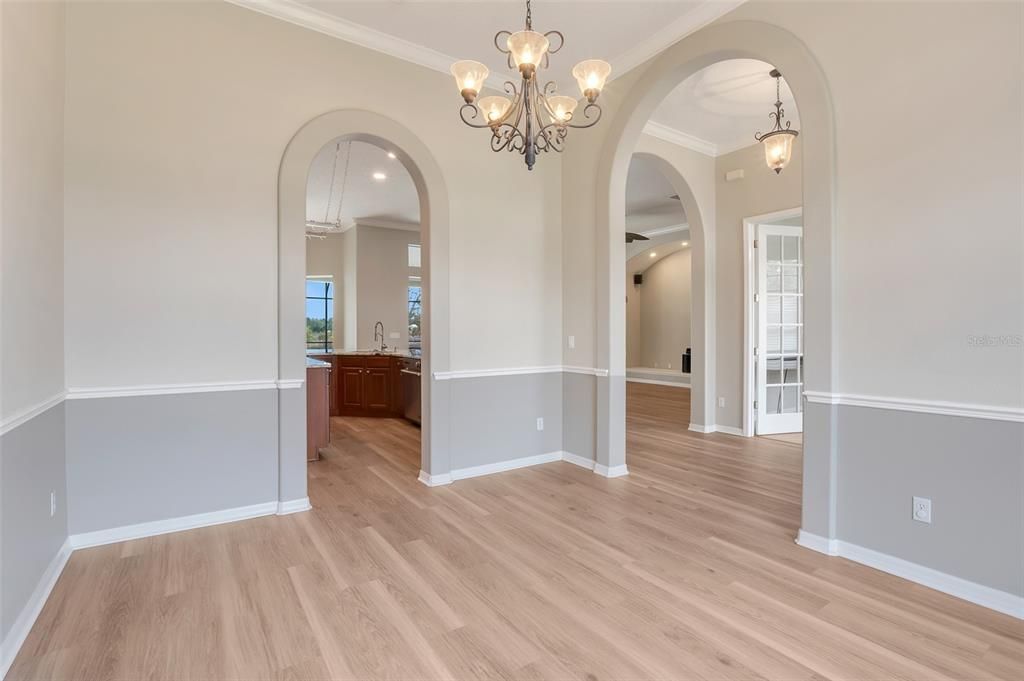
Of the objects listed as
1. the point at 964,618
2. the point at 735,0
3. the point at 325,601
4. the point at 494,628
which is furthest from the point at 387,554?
the point at 735,0

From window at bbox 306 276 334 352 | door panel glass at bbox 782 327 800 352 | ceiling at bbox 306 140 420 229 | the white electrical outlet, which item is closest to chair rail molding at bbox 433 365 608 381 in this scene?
the white electrical outlet

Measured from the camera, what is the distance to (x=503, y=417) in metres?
4.36

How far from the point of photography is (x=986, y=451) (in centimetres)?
218

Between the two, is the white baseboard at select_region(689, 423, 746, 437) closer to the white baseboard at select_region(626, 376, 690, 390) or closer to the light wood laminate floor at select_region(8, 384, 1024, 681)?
the light wood laminate floor at select_region(8, 384, 1024, 681)

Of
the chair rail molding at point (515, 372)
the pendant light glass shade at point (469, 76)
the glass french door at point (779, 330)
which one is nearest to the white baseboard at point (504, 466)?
the chair rail molding at point (515, 372)

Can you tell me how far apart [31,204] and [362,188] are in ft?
16.5

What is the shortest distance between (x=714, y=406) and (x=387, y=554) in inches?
181

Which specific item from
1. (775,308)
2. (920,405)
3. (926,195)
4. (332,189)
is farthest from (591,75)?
(332,189)

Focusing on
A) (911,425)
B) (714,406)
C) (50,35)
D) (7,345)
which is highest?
(50,35)

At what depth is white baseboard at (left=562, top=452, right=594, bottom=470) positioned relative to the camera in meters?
4.39

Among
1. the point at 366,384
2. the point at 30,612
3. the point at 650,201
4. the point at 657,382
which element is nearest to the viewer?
the point at 30,612

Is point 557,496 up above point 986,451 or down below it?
below

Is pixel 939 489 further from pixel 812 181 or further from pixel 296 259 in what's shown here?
pixel 296 259

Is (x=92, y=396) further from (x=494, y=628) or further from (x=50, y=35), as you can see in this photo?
(x=494, y=628)
